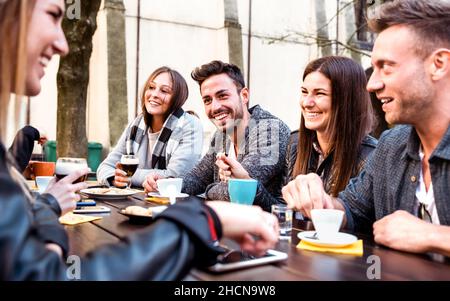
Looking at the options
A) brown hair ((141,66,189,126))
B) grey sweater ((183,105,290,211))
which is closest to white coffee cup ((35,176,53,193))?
grey sweater ((183,105,290,211))

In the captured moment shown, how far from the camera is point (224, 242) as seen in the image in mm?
1546

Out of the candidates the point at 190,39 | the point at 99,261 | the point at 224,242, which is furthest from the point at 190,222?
the point at 190,39

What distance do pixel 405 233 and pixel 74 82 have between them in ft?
19.6

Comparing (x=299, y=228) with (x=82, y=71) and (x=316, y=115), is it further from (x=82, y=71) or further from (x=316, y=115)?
(x=82, y=71)

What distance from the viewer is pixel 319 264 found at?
1.32m

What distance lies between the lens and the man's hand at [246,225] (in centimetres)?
106

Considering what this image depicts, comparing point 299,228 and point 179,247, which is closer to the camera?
point 179,247

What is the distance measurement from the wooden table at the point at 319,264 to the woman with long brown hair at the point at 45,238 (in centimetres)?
14

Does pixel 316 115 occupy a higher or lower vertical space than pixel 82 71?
lower

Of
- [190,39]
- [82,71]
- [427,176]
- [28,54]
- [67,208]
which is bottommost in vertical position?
[67,208]

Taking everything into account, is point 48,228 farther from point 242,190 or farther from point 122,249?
point 242,190

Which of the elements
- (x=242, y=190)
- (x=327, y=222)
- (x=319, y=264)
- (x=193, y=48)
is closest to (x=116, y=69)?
(x=193, y=48)
